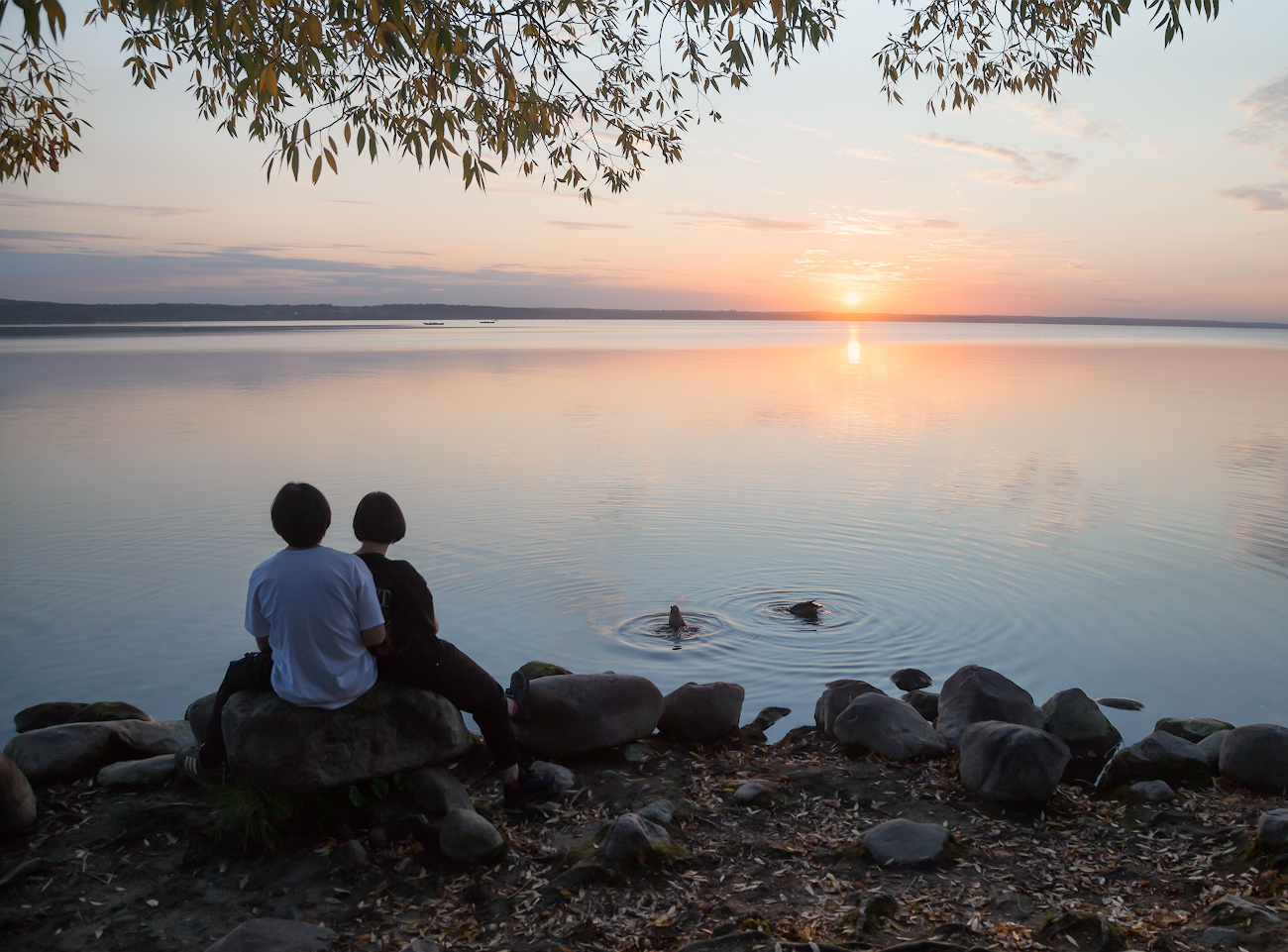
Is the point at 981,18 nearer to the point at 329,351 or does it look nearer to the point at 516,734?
the point at 516,734

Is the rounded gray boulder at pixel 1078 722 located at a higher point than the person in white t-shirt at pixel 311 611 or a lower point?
lower

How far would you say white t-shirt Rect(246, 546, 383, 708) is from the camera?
4676 mm

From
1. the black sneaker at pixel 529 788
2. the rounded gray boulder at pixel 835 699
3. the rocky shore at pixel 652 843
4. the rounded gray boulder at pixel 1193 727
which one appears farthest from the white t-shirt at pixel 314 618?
the rounded gray boulder at pixel 1193 727

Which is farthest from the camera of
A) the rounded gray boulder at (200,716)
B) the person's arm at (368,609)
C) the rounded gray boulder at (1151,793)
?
the rounded gray boulder at (200,716)

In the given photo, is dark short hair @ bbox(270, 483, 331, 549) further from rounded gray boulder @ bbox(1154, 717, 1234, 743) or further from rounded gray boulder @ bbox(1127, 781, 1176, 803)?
rounded gray boulder @ bbox(1154, 717, 1234, 743)

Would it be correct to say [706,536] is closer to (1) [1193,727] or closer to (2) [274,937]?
(1) [1193,727]

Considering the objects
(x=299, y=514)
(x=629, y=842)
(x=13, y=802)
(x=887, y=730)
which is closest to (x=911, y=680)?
(x=887, y=730)

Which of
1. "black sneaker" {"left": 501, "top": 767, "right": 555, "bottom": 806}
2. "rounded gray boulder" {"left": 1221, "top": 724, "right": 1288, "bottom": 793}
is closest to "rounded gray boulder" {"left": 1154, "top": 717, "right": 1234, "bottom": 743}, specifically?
"rounded gray boulder" {"left": 1221, "top": 724, "right": 1288, "bottom": 793}

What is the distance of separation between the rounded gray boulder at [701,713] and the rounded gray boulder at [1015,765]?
1607 millimetres

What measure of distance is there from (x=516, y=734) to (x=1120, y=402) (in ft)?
93.9

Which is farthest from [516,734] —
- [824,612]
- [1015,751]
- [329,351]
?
[329,351]

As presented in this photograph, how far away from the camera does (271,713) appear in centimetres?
475

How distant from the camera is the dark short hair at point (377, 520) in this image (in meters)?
5.10

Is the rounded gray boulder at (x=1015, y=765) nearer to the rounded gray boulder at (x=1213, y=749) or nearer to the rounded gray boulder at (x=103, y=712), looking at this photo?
the rounded gray boulder at (x=1213, y=749)
